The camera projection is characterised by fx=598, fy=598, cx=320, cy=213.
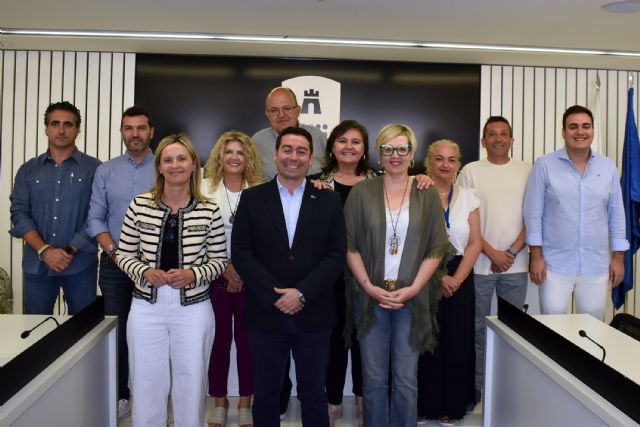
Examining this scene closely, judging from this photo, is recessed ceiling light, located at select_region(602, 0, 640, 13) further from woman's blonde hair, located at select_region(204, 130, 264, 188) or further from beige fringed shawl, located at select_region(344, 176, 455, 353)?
woman's blonde hair, located at select_region(204, 130, 264, 188)

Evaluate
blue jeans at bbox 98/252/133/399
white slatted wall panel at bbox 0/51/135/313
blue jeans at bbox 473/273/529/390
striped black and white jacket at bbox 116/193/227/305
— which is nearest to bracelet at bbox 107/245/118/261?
blue jeans at bbox 98/252/133/399

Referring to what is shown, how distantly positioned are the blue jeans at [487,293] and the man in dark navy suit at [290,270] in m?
1.49

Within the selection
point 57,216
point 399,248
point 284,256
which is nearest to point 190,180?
point 284,256

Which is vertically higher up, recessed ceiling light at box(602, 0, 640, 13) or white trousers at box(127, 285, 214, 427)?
recessed ceiling light at box(602, 0, 640, 13)

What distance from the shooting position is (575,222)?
3.64 m

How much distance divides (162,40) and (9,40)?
1.52 m

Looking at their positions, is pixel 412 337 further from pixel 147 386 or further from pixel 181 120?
pixel 181 120

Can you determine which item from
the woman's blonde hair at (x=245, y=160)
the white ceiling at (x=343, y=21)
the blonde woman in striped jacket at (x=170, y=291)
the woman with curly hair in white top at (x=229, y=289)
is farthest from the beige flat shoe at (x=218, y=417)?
the white ceiling at (x=343, y=21)

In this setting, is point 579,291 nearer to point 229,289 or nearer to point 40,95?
point 229,289

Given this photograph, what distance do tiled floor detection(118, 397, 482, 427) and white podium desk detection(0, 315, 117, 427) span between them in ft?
2.73

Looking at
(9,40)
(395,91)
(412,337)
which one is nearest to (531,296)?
(412,337)

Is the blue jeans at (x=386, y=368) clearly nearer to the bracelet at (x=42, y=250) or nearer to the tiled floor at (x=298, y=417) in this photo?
the tiled floor at (x=298, y=417)

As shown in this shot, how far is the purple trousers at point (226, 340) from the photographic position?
349 centimetres

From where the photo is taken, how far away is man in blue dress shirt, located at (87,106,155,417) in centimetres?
364
